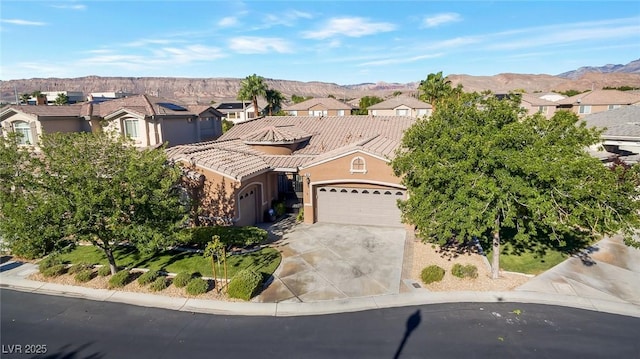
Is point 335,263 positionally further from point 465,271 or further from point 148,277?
point 148,277

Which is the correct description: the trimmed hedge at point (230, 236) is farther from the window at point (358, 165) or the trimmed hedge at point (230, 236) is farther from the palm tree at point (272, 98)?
the palm tree at point (272, 98)

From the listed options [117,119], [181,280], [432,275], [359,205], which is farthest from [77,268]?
[117,119]

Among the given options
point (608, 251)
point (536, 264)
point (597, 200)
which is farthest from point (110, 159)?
point (608, 251)

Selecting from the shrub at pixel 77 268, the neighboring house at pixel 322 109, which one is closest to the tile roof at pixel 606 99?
the neighboring house at pixel 322 109

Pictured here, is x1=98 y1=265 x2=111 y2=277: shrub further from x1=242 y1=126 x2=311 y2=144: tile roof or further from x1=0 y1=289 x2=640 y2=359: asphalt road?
x1=242 y1=126 x2=311 y2=144: tile roof

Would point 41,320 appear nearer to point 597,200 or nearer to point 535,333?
point 535,333

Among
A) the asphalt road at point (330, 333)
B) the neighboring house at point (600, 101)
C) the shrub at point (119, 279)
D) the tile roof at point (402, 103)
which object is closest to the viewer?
the asphalt road at point (330, 333)
